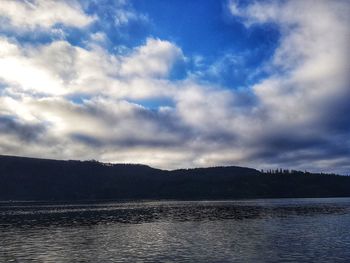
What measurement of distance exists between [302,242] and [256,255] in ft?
57.8

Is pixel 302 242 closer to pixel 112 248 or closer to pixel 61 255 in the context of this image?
pixel 112 248

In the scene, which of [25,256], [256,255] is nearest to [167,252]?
[256,255]

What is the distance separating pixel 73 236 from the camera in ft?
301

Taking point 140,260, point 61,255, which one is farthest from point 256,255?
point 61,255

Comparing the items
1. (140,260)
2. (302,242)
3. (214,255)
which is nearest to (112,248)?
(140,260)

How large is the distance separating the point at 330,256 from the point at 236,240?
74.4ft

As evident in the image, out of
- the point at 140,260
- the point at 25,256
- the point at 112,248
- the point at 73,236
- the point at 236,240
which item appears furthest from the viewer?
the point at 73,236

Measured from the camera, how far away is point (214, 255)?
6050cm

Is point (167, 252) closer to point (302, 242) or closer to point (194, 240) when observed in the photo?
point (194, 240)

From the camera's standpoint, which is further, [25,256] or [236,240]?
[236,240]

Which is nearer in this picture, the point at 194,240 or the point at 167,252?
the point at 167,252

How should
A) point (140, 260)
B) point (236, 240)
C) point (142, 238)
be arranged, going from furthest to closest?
point (142, 238), point (236, 240), point (140, 260)

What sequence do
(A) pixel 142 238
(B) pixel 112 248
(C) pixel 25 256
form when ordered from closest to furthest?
(C) pixel 25 256 < (B) pixel 112 248 < (A) pixel 142 238

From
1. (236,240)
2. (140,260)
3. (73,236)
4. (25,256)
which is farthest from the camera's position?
(73,236)
